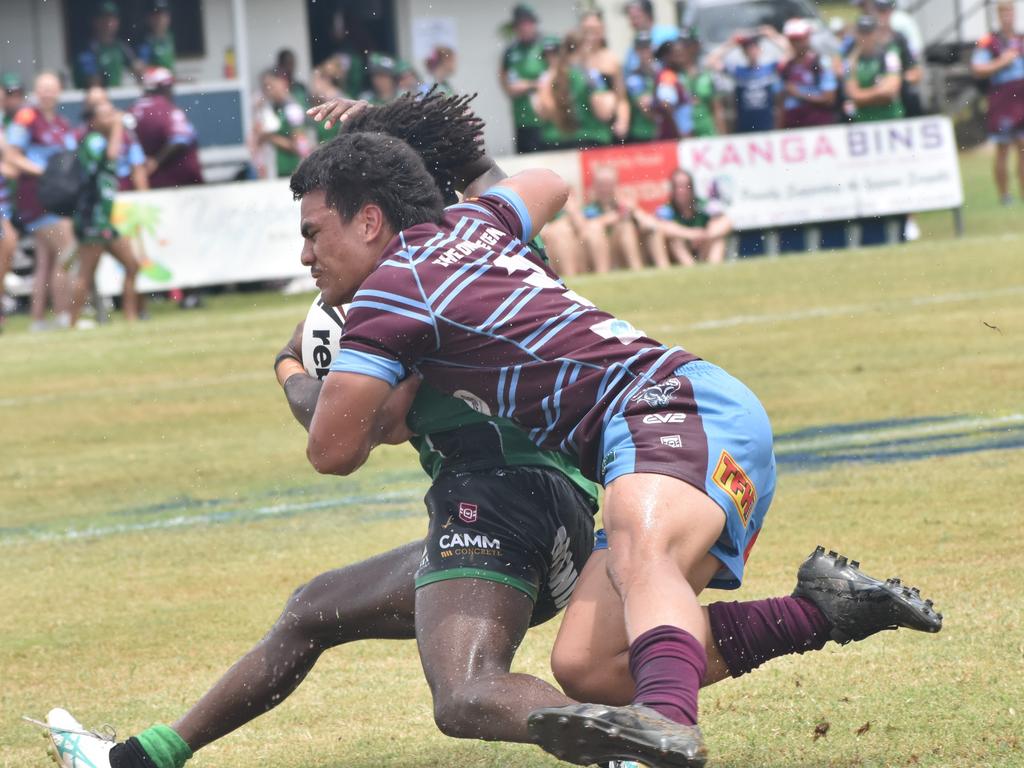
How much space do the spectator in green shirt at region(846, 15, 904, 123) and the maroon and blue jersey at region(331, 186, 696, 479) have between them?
15838 mm

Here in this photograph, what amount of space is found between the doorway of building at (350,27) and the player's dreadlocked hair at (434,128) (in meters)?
23.7

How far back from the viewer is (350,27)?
28875mm

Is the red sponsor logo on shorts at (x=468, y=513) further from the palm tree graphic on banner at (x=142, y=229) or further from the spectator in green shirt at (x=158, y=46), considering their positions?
the spectator in green shirt at (x=158, y=46)

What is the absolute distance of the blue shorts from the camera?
12.8 ft

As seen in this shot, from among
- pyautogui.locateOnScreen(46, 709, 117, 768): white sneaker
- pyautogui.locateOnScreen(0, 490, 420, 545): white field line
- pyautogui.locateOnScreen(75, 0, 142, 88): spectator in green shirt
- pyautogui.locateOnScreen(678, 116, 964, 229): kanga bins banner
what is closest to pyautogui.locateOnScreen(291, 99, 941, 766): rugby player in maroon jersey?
pyautogui.locateOnScreen(46, 709, 117, 768): white sneaker

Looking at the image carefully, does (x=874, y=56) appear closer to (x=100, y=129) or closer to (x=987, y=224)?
(x=987, y=224)

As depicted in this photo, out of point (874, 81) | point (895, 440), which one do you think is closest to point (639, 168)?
point (874, 81)

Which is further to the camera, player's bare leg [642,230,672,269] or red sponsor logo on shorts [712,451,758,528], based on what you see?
player's bare leg [642,230,672,269]

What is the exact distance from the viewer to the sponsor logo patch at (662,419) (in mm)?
3949

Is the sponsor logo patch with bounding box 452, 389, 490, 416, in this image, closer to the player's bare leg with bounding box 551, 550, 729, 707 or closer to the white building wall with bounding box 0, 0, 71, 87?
the player's bare leg with bounding box 551, 550, 729, 707

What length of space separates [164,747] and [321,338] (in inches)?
44.5

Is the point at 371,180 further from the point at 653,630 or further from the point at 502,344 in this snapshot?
the point at 653,630

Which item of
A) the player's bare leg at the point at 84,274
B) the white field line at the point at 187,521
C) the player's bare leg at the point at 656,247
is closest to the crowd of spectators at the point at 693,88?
the player's bare leg at the point at 656,247

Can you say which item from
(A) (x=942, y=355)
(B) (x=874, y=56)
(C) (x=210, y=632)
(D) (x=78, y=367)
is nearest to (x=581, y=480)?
(C) (x=210, y=632)
